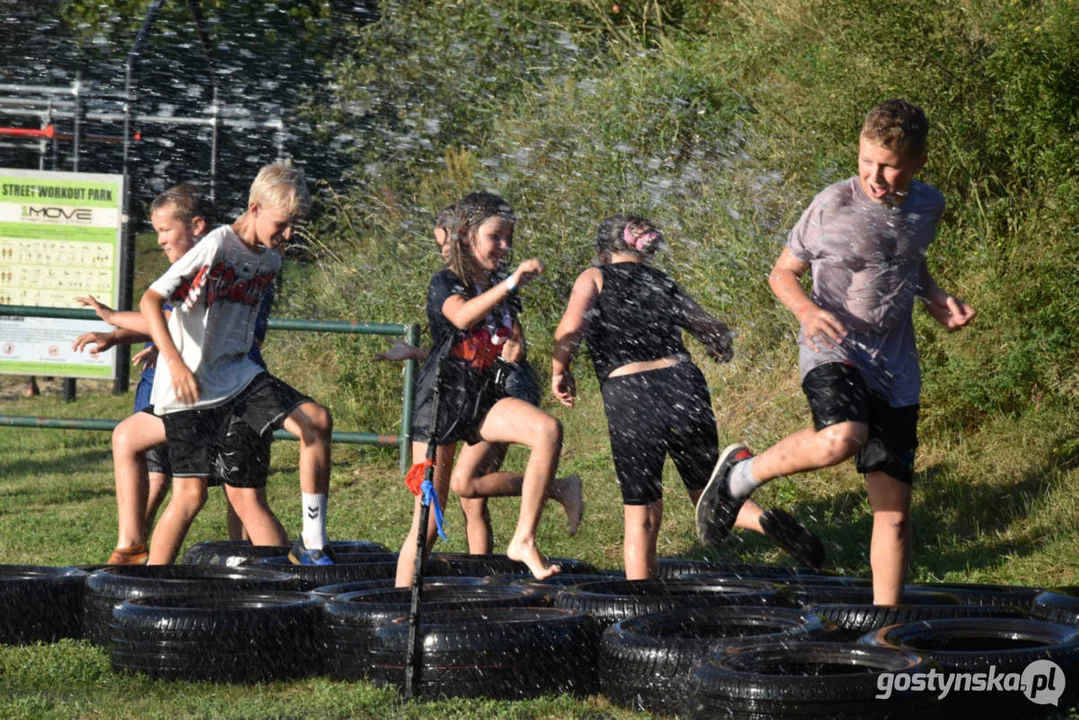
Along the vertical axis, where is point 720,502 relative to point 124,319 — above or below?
below

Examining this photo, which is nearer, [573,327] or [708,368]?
[573,327]

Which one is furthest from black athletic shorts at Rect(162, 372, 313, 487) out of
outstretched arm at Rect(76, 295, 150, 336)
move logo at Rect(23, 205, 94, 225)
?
move logo at Rect(23, 205, 94, 225)

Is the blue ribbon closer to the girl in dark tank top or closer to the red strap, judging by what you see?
the red strap

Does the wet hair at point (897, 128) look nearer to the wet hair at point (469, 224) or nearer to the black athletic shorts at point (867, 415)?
the black athletic shorts at point (867, 415)

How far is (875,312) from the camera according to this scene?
5004mm

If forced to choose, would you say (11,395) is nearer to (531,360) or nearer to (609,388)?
(531,360)

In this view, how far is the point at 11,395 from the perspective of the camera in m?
17.9

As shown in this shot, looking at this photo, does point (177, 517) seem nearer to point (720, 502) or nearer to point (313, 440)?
point (313, 440)

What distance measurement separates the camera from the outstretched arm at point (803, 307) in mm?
4750

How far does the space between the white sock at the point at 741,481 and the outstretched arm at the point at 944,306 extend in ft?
2.97

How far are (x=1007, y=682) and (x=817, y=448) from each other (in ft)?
3.85

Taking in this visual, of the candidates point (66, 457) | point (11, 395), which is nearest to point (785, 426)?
point (66, 457)

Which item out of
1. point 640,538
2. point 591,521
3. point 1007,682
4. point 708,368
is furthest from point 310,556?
point 708,368

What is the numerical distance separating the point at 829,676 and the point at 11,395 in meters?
16.0
